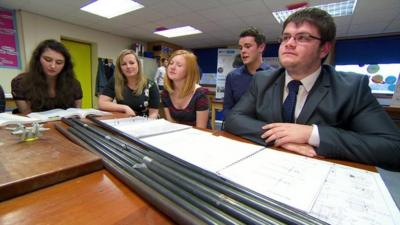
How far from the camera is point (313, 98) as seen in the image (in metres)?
0.88

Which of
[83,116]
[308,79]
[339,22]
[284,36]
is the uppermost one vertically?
[339,22]

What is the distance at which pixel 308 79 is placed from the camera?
37.5 inches

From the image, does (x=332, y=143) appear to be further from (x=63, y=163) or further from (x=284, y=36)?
(x=63, y=163)

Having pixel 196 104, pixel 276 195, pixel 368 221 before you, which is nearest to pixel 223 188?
pixel 276 195

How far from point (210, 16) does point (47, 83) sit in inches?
129

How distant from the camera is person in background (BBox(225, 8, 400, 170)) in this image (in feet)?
2.28

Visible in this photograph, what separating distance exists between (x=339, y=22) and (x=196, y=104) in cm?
415

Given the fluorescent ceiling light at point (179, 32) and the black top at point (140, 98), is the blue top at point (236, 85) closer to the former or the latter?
the black top at point (140, 98)

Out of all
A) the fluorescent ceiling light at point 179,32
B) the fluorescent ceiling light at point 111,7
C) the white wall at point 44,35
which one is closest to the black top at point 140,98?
the fluorescent ceiling light at point 111,7

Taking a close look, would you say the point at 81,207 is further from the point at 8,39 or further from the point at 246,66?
the point at 8,39

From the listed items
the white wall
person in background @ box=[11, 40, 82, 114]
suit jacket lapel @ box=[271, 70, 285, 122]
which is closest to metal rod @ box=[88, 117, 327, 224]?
suit jacket lapel @ box=[271, 70, 285, 122]

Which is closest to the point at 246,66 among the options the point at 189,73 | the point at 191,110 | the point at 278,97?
the point at 189,73

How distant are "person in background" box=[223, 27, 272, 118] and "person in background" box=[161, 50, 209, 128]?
0.29 meters

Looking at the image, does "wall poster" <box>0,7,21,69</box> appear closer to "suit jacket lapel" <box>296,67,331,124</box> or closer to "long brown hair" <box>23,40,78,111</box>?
"long brown hair" <box>23,40,78,111</box>
